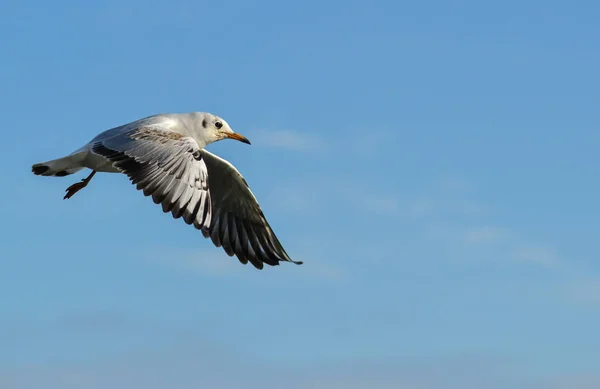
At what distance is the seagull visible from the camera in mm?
16281

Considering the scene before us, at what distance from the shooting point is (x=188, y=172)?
16484 mm

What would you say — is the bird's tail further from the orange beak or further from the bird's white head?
the orange beak

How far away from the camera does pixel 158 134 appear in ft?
56.7

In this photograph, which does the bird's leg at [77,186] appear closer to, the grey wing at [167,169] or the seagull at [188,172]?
the seagull at [188,172]

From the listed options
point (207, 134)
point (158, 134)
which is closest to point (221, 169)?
Result: point (207, 134)

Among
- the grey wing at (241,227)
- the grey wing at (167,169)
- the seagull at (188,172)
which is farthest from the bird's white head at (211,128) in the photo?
the grey wing at (167,169)

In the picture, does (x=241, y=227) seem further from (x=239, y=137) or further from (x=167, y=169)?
(x=167, y=169)

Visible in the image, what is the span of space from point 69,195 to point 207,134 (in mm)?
2471

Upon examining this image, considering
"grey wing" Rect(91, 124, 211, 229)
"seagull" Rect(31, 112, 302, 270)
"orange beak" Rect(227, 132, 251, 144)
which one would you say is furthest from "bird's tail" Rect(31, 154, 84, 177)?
"orange beak" Rect(227, 132, 251, 144)

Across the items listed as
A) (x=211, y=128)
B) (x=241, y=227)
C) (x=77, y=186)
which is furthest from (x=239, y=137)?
(x=77, y=186)

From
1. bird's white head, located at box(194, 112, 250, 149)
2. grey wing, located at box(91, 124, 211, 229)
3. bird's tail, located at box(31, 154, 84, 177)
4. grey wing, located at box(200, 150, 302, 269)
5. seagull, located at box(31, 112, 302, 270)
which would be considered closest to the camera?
grey wing, located at box(91, 124, 211, 229)

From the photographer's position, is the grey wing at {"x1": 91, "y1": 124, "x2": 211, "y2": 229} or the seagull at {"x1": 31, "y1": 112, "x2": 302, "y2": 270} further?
the seagull at {"x1": 31, "y1": 112, "x2": 302, "y2": 270}

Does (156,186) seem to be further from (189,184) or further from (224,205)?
(224,205)

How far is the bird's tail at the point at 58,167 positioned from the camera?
1806cm
